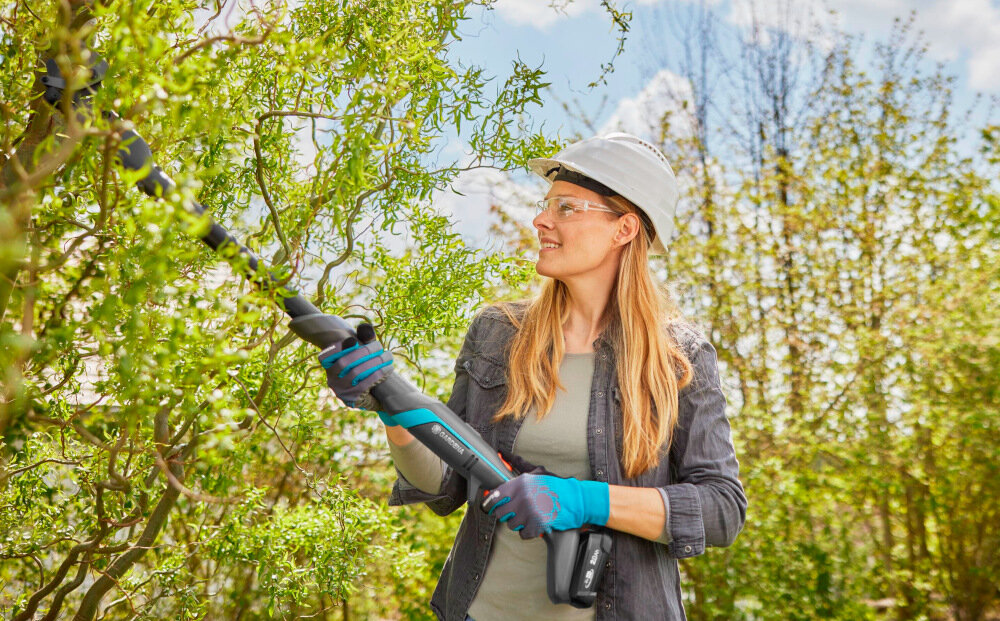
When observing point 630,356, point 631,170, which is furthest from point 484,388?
point 631,170

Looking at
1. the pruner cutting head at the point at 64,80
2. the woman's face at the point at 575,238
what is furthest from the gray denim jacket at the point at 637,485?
the pruner cutting head at the point at 64,80

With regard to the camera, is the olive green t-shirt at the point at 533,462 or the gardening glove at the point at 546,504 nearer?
the gardening glove at the point at 546,504

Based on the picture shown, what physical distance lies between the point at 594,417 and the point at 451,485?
42cm

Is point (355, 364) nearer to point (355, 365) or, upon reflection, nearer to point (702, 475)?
point (355, 365)

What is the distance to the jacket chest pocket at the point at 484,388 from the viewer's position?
2230 millimetres

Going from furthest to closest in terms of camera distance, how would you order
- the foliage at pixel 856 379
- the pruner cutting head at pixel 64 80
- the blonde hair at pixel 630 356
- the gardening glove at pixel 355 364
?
the foliage at pixel 856 379
the blonde hair at pixel 630 356
the gardening glove at pixel 355 364
the pruner cutting head at pixel 64 80

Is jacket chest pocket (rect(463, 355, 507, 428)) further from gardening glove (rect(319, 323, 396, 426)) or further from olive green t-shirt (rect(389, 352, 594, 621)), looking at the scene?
gardening glove (rect(319, 323, 396, 426))

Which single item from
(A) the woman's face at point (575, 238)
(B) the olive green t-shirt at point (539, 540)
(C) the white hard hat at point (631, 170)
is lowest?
(B) the olive green t-shirt at point (539, 540)

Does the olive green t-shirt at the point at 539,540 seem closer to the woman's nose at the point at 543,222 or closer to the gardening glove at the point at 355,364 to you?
the woman's nose at the point at 543,222

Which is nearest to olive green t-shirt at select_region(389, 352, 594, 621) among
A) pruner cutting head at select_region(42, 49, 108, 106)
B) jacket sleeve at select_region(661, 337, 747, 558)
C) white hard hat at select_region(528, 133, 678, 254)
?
jacket sleeve at select_region(661, 337, 747, 558)

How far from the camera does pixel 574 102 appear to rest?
8.19 meters

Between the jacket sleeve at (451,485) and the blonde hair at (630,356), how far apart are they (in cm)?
13

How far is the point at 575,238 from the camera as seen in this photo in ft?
7.41

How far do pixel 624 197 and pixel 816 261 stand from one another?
4968mm
